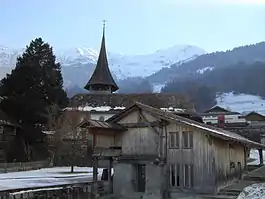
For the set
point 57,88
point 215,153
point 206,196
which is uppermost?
point 57,88

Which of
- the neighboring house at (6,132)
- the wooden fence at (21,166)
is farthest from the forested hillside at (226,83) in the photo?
the wooden fence at (21,166)

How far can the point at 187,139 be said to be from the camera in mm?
23141

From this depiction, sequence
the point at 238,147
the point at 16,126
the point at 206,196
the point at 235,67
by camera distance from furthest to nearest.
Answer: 1. the point at 235,67
2. the point at 16,126
3. the point at 238,147
4. the point at 206,196

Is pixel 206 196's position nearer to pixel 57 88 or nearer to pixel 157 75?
pixel 57 88

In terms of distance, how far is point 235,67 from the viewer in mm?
146875

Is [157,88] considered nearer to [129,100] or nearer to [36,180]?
[129,100]

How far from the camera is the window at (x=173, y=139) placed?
23.5 meters

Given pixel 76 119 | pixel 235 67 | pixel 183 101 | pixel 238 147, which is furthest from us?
pixel 235 67

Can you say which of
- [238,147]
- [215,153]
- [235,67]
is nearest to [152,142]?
[215,153]

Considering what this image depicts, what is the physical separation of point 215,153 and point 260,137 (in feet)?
103

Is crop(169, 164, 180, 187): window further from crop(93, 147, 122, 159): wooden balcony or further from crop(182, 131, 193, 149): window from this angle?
crop(93, 147, 122, 159): wooden balcony

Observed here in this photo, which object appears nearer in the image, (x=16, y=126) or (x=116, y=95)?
(x=16, y=126)

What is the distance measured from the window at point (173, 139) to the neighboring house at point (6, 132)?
2419cm

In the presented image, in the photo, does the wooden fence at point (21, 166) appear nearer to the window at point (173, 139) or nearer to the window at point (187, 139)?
the window at point (173, 139)
